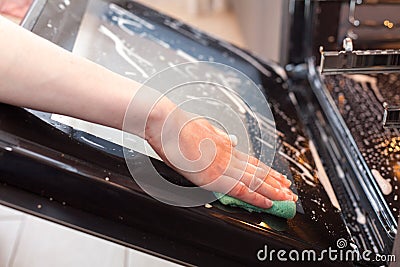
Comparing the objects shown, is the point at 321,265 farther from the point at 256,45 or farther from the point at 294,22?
the point at 256,45

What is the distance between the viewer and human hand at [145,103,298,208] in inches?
30.6

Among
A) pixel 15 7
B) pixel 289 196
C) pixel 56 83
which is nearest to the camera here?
pixel 56 83

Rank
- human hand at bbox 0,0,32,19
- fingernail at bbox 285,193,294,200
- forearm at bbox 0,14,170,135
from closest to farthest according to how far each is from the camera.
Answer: forearm at bbox 0,14,170,135
fingernail at bbox 285,193,294,200
human hand at bbox 0,0,32,19

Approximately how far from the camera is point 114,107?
759mm

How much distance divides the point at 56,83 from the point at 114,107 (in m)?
0.08

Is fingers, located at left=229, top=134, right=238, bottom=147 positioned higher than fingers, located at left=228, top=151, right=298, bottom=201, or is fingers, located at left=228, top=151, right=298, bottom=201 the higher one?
fingers, located at left=229, top=134, right=238, bottom=147

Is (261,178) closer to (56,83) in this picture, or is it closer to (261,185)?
(261,185)

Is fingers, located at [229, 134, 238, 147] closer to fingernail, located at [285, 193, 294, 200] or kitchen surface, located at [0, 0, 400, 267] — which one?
kitchen surface, located at [0, 0, 400, 267]

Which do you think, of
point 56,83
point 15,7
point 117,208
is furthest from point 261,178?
point 15,7

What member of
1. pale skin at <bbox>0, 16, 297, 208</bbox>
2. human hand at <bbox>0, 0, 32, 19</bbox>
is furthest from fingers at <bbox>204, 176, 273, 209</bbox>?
human hand at <bbox>0, 0, 32, 19</bbox>

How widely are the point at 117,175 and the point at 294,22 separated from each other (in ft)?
2.37

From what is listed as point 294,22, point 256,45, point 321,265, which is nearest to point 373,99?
point 294,22

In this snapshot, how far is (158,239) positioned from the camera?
2.57 ft

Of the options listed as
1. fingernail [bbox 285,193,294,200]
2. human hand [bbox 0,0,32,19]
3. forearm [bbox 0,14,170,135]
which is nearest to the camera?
forearm [bbox 0,14,170,135]
